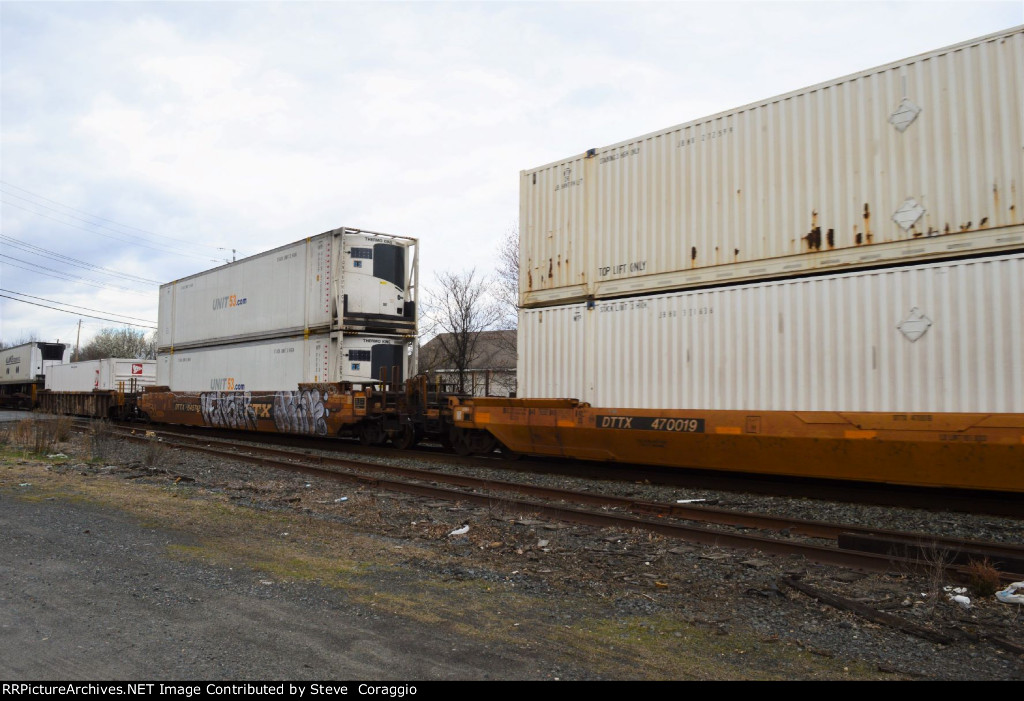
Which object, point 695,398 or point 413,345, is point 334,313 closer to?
point 413,345

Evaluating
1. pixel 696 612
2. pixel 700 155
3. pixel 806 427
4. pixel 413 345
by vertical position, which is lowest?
pixel 696 612

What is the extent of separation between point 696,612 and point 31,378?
4349cm

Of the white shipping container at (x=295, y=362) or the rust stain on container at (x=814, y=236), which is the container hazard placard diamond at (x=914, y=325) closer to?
the rust stain on container at (x=814, y=236)

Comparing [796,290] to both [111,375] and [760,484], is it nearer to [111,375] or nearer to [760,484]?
[760,484]

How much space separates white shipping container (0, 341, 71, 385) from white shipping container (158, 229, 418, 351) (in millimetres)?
23752

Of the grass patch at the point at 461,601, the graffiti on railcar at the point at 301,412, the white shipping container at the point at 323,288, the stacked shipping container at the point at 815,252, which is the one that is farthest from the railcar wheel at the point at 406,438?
the grass patch at the point at 461,601

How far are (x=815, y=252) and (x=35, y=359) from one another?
4209cm

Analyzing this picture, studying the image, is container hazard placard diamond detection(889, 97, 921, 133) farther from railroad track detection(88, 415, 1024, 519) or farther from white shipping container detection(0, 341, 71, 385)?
white shipping container detection(0, 341, 71, 385)

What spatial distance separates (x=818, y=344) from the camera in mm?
8477

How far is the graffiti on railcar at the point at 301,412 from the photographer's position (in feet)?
50.5

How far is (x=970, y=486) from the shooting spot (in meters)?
7.32

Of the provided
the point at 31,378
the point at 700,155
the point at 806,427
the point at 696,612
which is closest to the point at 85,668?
the point at 696,612

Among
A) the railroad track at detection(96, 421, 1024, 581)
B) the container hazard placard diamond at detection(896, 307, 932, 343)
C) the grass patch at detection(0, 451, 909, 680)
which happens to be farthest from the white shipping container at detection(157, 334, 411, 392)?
the container hazard placard diamond at detection(896, 307, 932, 343)

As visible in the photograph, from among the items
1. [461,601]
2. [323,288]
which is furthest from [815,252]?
[323,288]
